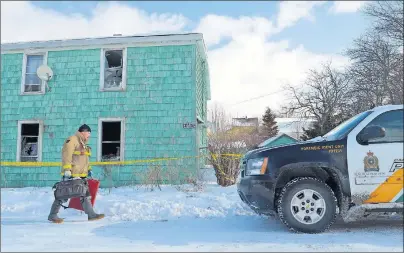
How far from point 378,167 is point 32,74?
12.7 metres

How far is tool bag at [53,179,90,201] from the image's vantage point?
20.9 ft

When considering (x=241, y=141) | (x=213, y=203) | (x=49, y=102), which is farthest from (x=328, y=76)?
(x=213, y=203)

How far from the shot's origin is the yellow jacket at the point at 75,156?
6378 millimetres

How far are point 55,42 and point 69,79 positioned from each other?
1.46 meters

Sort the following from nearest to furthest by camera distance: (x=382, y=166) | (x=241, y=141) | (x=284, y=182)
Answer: (x=382, y=166)
(x=284, y=182)
(x=241, y=141)

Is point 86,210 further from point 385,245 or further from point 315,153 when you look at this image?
point 385,245

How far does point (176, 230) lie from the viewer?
5.69m

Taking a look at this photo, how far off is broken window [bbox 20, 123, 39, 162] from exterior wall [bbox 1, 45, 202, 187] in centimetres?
29

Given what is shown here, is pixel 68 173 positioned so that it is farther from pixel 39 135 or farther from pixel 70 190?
pixel 39 135

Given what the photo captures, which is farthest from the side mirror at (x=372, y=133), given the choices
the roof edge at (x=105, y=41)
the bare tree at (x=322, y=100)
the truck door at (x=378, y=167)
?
the bare tree at (x=322, y=100)

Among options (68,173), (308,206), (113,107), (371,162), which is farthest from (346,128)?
(113,107)

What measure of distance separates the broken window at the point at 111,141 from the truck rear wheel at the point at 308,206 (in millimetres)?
8673

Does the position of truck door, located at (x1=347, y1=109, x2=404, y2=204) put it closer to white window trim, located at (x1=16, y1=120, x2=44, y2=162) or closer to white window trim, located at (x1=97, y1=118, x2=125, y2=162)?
white window trim, located at (x1=97, y1=118, x2=125, y2=162)

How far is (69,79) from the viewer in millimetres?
13477
